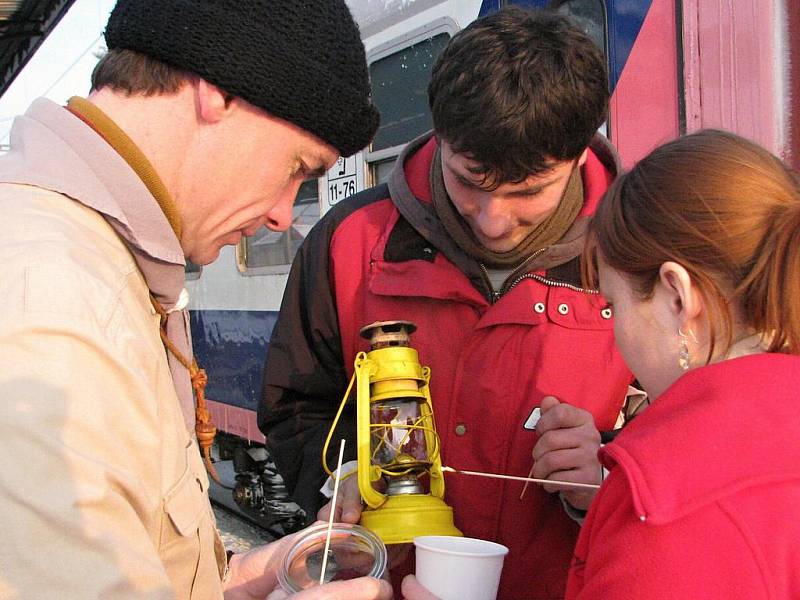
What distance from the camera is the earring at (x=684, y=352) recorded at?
1518mm

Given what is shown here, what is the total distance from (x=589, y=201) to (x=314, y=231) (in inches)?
33.4

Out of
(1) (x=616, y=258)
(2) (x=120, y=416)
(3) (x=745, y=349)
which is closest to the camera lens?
(2) (x=120, y=416)

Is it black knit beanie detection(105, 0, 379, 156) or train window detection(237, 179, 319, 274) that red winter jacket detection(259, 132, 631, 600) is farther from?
train window detection(237, 179, 319, 274)

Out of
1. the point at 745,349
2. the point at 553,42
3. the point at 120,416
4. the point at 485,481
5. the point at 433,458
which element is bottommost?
the point at 485,481

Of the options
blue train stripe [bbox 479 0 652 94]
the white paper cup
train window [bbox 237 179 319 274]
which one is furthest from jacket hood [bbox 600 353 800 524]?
train window [bbox 237 179 319 274]

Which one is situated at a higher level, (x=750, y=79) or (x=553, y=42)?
(x=553, y=42)

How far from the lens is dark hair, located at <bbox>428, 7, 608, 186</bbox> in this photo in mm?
2078

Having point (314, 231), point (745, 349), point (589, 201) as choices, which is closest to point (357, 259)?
point (314, 231)

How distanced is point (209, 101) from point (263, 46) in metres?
0.14

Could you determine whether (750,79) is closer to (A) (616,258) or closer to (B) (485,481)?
(A) (616,258)

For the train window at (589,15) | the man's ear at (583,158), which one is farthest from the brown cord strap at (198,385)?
the train window at (589,15)

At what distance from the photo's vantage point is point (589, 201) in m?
2.33

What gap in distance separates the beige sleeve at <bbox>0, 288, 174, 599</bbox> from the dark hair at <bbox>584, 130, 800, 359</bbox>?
964mm

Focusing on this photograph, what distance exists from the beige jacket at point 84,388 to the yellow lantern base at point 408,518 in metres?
0.47
